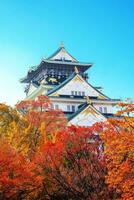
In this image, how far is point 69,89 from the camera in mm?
57688

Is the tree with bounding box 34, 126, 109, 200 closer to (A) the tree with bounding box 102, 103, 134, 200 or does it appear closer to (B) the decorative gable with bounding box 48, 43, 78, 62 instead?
(A) the tree with bounding box 102, 103, 134, 200

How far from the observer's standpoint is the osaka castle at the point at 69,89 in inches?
1997

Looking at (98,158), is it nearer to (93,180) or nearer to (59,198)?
(93,180)

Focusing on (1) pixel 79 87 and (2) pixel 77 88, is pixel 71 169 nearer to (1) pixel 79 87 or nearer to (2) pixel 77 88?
(2) pixel 77 88

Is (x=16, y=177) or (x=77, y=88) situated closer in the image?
(x=16, y=177)

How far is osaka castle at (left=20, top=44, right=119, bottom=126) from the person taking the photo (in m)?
50.7

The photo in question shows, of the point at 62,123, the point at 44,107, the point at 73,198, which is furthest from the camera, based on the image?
the point at 44,107

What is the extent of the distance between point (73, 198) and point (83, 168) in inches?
81.8

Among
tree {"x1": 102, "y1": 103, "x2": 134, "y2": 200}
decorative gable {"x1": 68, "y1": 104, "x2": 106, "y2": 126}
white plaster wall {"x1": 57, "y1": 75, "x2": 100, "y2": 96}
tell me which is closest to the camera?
tree {"x1": 102, "y1": 103, "x2": 134, "y2": 200}

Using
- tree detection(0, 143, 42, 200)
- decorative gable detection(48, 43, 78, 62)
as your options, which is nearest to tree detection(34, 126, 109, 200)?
tree detection(0, 143, 42, 200)

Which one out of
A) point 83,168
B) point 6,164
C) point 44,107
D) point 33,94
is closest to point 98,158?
point 83,168

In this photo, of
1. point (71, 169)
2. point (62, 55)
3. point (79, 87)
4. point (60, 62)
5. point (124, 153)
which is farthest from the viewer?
point (62, 55)

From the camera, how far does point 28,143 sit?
3269 cm

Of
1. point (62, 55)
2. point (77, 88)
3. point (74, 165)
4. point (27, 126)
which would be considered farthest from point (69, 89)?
point (74, 165)
